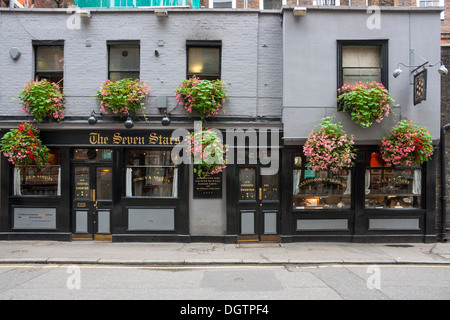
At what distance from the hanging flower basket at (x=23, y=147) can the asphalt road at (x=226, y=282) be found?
132 inches

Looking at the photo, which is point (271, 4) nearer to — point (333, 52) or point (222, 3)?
point (222, 3)

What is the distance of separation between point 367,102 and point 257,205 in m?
4.65

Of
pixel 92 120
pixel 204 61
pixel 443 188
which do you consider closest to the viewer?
pixel 92 120

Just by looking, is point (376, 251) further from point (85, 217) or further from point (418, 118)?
point (85, 217)

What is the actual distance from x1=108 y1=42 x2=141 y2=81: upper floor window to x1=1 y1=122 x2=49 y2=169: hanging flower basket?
121 inches

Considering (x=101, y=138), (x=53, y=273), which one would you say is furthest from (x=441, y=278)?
(x=101, y=138)

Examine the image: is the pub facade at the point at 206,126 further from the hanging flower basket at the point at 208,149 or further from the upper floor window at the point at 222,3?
the upper floor window at the point at 222,3

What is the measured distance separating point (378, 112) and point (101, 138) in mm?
8765

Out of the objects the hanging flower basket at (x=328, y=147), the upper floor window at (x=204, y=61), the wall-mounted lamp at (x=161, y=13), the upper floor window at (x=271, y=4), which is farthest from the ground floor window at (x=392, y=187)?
the wall-mounted lamp at (x=161, y=13)

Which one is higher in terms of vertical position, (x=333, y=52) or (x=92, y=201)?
(x=333, y=52)

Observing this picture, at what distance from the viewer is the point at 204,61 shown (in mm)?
11156

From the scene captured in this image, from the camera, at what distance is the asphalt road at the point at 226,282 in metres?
6.18

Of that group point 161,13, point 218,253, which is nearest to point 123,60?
point 161,13

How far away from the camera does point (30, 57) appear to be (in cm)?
1099
